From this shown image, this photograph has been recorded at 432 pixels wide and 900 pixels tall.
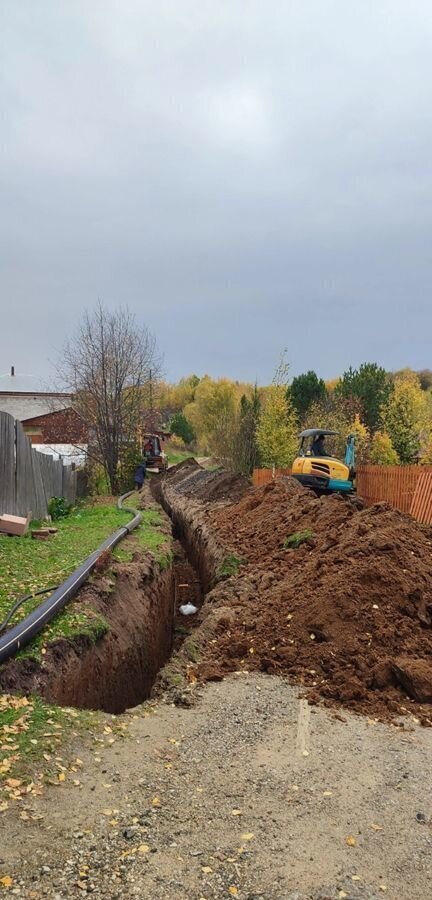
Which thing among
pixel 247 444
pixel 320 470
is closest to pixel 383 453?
pixel 247 444

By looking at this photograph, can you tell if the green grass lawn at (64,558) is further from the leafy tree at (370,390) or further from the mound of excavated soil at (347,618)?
the leafy tree at (370,390)

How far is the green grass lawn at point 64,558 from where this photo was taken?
259 inches

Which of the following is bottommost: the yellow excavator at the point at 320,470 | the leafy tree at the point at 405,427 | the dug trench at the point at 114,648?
the dug trench at the point at 114,648

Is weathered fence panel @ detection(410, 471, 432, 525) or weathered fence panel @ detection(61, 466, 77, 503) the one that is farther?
weathered fence panel @ detection(61, 466, 77, 503)

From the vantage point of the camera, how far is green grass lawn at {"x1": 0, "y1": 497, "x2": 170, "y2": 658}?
6.59 metres

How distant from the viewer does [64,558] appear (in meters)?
9.88

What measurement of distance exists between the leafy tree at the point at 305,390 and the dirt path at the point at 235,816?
4148 centimetres

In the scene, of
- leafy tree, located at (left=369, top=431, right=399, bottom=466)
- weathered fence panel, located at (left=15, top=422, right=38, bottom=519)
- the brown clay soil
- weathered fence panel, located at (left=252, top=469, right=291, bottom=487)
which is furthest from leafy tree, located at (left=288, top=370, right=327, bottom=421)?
the brown clay soil

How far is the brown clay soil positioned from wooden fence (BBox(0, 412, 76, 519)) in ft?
16.0

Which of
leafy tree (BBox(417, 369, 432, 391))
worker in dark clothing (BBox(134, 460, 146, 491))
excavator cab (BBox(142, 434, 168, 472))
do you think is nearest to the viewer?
worker in dark clothing (BBox(134, 460, 146, 491))

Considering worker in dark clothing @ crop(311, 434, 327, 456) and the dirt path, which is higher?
worker in dark clothing @ crop(311, 434, 327, 456)

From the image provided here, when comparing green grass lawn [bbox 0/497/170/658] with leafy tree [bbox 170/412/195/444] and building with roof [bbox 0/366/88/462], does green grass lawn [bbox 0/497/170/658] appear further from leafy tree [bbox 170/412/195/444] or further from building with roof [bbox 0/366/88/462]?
leafy tree [bbox 170/412/195/444]

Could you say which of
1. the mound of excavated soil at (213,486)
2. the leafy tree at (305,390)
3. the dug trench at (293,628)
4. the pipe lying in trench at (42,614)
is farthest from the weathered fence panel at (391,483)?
the leafy tree at (305,390)

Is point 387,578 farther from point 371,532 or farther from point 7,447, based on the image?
point 7,447
